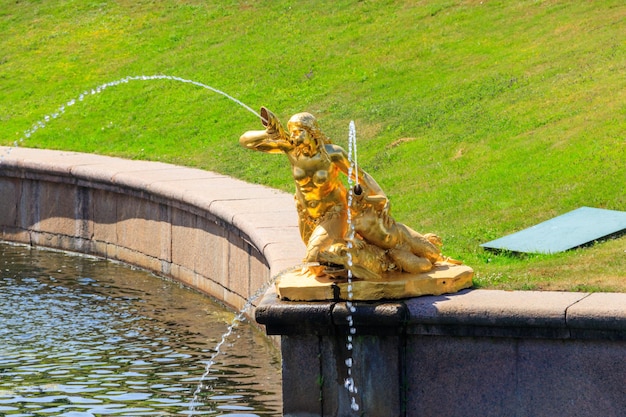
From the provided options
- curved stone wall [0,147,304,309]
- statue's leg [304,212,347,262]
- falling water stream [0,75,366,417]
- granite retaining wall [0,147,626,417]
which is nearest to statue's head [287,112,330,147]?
falling water stream [0,75,366,417]

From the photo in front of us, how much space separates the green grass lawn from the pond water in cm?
Result: 165

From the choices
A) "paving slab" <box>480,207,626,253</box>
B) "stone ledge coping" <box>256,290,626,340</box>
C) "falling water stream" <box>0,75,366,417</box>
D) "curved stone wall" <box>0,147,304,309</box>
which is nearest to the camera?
"stone ledge coping" <box>256,290,626,340</box>

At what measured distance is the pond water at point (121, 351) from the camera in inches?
299

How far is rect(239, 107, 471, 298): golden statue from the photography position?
648 cm

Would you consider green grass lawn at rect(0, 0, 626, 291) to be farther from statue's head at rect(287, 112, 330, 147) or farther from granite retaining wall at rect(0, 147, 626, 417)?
statue's head at rect(287, 112, 330, 147)

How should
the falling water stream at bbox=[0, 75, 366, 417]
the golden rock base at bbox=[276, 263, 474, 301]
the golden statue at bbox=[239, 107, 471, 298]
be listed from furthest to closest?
1. the falling water stream at bbox=[0, 75, 366, 417]
2. the golden statue at bbox=[239, 107, 471, 298]
3. the golden rock base at bbox=[276, 263, 474, 301]

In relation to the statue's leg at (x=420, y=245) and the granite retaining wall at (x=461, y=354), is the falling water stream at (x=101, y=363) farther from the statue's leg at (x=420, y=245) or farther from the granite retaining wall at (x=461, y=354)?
the statue's leg at (x=420, y=245)

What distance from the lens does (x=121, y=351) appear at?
29.3 ft

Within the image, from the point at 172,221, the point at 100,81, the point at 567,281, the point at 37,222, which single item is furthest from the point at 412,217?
the point at 100,81

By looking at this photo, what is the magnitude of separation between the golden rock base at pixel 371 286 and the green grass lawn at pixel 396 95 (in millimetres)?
512

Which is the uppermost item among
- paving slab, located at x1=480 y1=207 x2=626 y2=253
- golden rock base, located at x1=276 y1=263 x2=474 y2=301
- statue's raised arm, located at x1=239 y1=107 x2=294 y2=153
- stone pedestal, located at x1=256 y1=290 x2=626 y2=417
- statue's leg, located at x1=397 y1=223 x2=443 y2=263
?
statue's raised arm, located at x1=239 y1=107 x2=294 y2=153

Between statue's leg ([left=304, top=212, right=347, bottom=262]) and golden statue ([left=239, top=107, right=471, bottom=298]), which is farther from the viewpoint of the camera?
statue's leg ([left=304, top=212, right=347, bottom=262])

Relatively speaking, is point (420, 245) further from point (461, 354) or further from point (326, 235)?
point (461, 354)

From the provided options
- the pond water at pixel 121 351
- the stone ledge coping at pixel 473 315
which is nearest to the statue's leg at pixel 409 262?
the stone ledge coping at pixel 473 315
